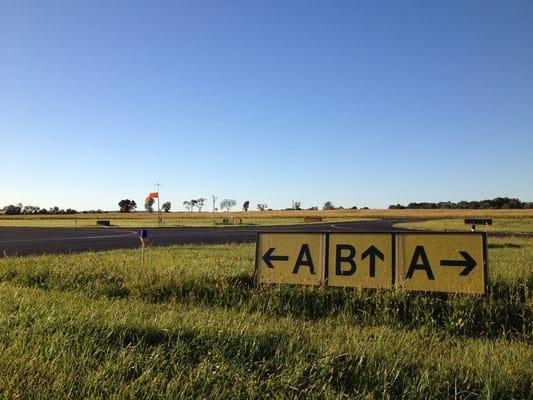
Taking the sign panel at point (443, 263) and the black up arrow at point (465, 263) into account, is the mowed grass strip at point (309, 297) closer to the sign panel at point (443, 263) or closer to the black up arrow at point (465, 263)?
the sign panel at point (443, 263)

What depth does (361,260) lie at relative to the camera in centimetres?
689

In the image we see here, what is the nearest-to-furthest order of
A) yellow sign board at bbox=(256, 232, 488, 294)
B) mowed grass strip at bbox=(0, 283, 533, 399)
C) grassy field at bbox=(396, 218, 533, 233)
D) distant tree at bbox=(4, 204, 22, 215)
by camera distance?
mowed grass strip at bbox=(0, 283, 533, 399) → yellow sign board at bbox=(256, 232, 488, 294) → grassy field at bbox=(396, 218, 533, 233) → distant tree at bbox=(4, 204, 22, 215)

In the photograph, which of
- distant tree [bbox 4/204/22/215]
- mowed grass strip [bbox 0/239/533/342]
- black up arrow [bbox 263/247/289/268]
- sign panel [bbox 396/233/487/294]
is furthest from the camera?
distant tree [bbox 4/204/22/215]

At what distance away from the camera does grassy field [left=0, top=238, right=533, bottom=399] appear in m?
3.01

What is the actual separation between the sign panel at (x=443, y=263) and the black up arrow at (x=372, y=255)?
0.97ft

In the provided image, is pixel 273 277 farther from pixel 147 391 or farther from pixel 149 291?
pixel 147 391

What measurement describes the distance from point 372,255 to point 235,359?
12.9 feet

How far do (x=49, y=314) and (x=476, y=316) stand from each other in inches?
199

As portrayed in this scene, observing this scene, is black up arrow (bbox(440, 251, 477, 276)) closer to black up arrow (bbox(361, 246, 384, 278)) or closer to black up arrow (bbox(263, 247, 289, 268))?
black up arrow (bbox(361, 246, 384, 278))

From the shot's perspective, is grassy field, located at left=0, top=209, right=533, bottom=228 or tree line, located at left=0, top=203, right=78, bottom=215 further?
tree line, located at left=0, top=203, right=78, bottom=215

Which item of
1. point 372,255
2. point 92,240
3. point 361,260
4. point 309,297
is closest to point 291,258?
point 309,297

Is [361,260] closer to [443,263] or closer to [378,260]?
[378,260]

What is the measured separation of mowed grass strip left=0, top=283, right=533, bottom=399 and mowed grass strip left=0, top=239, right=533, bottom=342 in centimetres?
69

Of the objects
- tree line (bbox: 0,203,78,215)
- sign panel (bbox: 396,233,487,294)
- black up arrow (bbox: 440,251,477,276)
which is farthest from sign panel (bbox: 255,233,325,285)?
tree line (bbox: 0,203,78,215)
